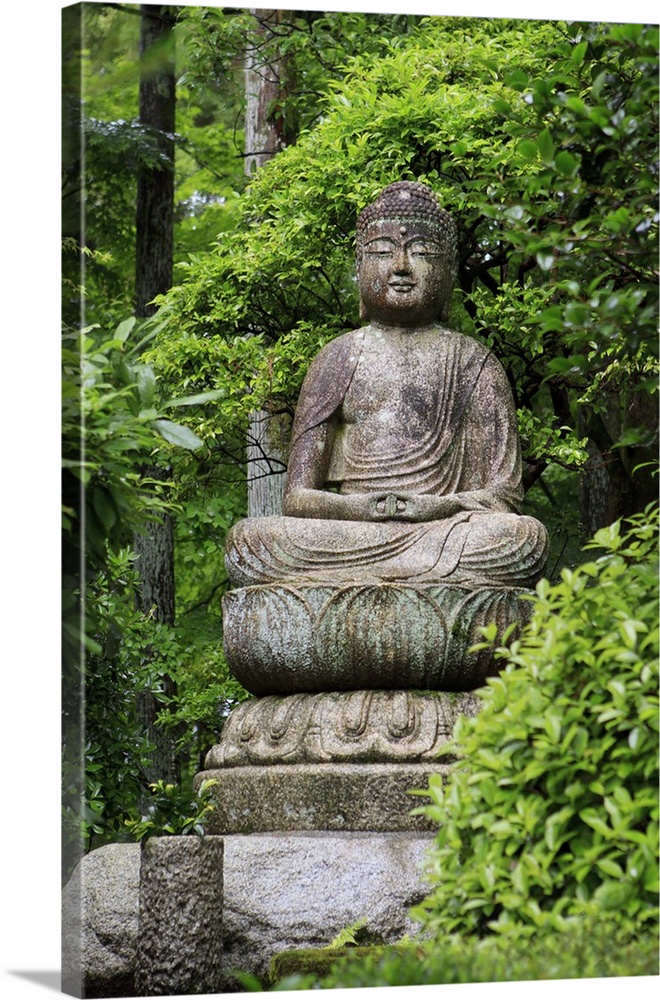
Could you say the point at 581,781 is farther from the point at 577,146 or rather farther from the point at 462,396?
the point at 462,396

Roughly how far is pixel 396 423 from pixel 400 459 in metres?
0.19

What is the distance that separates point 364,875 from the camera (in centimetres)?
734

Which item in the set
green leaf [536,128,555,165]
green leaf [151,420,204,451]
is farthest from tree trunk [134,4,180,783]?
green leaf [536,128,555,165]

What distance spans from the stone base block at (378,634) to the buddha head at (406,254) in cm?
177

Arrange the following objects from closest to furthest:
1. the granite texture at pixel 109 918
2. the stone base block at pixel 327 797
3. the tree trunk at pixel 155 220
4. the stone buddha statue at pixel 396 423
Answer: the granite texture at pixel 109 918 < the stone base block at pixel 327 797 < the stone buddha statue at pixel 396 423 < the tree trunk at pixel 155 220

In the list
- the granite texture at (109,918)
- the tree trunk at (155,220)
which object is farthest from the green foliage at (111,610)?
the tree trunk at (155,220)

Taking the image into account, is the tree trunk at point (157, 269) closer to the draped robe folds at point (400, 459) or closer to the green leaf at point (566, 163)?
the draped robe folds at point (400, 459)

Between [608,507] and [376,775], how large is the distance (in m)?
4.45

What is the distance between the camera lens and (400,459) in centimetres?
895

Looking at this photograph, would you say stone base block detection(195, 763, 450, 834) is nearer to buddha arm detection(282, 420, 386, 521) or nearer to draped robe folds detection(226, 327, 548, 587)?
draped robe folds detection(226, 327, 548, 587)

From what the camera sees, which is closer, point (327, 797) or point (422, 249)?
point (327, 797)

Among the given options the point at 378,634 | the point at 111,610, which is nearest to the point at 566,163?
the point at 378,634

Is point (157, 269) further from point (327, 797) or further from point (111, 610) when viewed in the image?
point (327, 797)

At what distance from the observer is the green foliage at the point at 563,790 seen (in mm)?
5539
